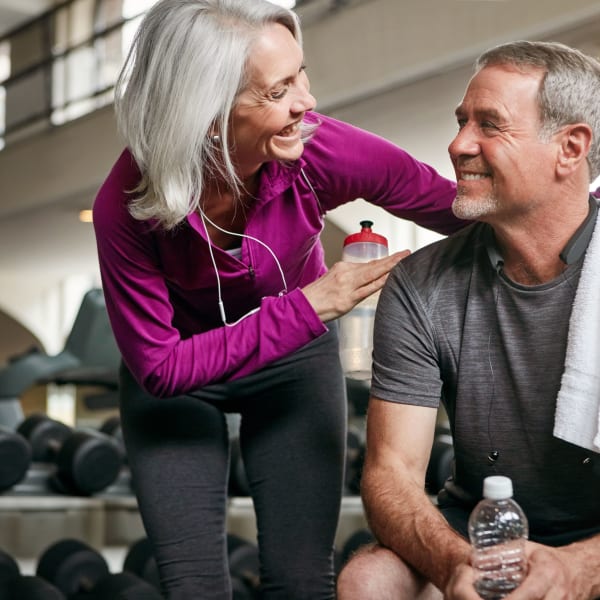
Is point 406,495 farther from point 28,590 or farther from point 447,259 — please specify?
point 28,590

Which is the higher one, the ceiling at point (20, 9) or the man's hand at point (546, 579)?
the ceiling at point (20, 9)

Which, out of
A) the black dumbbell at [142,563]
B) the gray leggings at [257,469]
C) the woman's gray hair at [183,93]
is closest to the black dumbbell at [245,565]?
the black dumbbell at [142,563]

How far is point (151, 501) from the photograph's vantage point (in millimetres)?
1697

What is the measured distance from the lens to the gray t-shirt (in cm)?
146

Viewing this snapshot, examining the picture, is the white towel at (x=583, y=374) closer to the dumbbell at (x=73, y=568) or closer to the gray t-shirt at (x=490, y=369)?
the gray t-shirt at (x=490, y=369)

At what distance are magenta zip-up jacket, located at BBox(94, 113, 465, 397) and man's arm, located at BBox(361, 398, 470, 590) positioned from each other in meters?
0.18

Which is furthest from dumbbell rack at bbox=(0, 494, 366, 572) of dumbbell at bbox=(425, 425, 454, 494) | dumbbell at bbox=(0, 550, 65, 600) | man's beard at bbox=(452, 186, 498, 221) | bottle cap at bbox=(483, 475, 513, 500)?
bottle cap at bbox=(483, 475, 513, 500)

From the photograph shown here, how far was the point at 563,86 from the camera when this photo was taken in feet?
4.85

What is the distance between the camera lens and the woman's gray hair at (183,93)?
1462 millimetres

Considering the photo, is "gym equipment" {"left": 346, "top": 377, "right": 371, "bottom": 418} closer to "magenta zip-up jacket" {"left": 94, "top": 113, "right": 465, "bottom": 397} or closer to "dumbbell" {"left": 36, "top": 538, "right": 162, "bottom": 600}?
"dumbbell" {"left": 36, "top": 538, "right": 162, "bottom": 600}

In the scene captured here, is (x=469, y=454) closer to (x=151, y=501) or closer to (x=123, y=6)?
(x=151, y=501)

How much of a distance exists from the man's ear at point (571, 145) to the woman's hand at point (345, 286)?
0.28 meters

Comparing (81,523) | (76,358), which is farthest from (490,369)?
(76,358)

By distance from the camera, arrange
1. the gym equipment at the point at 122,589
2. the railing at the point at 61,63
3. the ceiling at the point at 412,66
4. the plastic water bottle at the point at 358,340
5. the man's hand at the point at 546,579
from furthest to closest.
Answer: the railing at the point at 61,63, the ceiling at the point at 412,66, the gym equipment at the point at 122,589, the plastic water bottle at the point at 358,340, the man's hand at the point at 546,579
